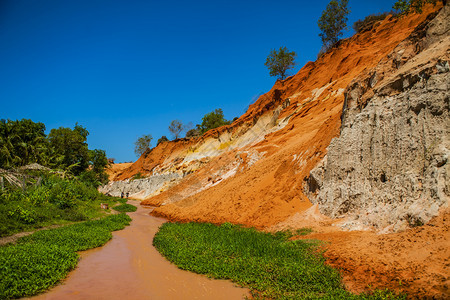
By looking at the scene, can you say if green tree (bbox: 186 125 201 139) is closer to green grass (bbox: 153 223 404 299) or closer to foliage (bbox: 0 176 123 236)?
foliage (bbox: 0 176 123 236)

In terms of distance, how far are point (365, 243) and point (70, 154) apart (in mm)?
37218

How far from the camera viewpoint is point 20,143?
24781 millimetres

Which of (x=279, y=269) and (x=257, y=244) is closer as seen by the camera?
(x=279, y=269)

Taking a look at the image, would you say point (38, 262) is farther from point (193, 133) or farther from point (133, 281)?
point (193, 133)

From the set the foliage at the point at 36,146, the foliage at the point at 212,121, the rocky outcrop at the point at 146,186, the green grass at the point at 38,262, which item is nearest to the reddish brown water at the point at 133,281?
the green grass at the point at 38,262

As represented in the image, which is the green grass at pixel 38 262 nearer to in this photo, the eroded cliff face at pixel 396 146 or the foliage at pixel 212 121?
the eroded cliff face at pixel 396 146

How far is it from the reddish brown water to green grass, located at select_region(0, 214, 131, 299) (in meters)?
0.28

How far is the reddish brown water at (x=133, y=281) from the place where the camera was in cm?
599

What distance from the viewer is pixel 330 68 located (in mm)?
30641

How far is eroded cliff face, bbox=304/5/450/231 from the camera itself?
7.09 m

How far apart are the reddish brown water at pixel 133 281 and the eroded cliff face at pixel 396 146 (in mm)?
4965

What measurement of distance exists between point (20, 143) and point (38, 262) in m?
23.2

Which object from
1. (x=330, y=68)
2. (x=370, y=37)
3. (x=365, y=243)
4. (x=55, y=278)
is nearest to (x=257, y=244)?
(x=365, y=243)

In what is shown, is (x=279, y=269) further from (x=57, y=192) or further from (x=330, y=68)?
(x=330, y=68)
